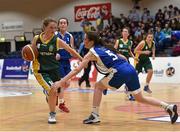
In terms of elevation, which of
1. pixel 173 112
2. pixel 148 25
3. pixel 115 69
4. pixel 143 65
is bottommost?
pixel 173 112

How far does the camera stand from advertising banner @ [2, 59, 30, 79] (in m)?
22.2

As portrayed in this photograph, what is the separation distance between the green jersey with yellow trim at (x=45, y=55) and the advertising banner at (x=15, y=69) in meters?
15.1

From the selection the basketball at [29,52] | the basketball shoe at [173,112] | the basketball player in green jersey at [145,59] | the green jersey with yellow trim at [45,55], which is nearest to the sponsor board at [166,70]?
the basketball player in green jersey at [145,59]

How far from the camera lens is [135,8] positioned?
27.8m

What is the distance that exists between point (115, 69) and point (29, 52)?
1.42 meters

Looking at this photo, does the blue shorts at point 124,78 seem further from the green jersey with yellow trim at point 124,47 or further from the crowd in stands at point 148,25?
the crowd in stands at point 148,25

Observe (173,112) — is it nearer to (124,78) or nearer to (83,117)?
(124,78)

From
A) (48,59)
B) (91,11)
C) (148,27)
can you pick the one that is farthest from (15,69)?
(48,59)

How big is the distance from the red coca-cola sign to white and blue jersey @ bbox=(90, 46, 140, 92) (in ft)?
77.1

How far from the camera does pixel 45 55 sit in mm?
7109

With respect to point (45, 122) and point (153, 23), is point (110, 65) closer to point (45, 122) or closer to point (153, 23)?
point (45, 122)

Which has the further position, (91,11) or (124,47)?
(91,11)

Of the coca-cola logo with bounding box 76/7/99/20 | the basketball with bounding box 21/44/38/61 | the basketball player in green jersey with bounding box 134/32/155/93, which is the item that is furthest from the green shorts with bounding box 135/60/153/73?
the coca-cola logo with bounding box 76/7/99/20

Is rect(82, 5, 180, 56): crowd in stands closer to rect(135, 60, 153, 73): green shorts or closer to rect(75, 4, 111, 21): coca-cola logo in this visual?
rect(75, 4, 111, 21): coca-cola logo
